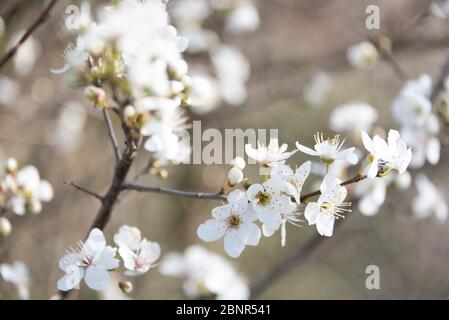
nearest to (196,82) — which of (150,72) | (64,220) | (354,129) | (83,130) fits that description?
(354,129)

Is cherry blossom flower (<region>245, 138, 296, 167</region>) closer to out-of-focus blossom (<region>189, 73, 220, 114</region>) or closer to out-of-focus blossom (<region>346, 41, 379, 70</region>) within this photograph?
out-of-focus blossom (<region>189, 73, 220, 114</region>)

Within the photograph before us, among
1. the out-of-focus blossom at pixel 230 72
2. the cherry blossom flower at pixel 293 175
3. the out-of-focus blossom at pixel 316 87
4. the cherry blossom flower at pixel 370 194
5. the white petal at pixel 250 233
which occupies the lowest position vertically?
the white petal at pixel 250 233

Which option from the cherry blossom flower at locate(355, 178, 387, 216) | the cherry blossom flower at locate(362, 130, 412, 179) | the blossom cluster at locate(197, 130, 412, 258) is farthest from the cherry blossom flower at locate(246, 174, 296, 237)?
the cherry blossom flower at locate(355, 178, 387, 216)

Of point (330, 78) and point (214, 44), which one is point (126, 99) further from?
point (330, 78)

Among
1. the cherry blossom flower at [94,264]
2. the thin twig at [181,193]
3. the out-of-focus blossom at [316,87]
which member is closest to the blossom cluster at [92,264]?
the cherry blossom flower at [94,264]

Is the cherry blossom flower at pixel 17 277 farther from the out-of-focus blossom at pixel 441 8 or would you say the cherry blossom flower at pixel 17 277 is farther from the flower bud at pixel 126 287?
the out-of-focus blossom at pixel 441 8

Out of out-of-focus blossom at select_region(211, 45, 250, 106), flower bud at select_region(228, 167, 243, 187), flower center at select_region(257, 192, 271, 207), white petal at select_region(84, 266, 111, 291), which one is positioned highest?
out-of-focus blossom at select_region(211, 45, 250, 106)
